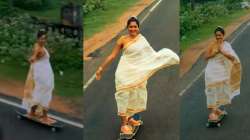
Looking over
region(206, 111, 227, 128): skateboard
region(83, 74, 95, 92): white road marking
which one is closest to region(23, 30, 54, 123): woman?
region(83, 74, 95, 92): white road marking

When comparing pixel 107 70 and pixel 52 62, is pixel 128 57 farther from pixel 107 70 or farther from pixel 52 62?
pixel 52 62

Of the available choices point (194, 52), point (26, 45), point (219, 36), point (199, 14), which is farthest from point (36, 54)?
point (219, 36)

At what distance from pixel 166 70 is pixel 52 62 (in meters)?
1.10

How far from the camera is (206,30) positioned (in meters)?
4.93

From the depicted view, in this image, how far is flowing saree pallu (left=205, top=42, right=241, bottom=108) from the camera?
4.87m

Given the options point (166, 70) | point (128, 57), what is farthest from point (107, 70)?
point (166, 70)

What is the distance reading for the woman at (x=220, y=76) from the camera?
4.86m

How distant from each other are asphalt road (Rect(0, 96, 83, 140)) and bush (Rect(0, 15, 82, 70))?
1.66 ft

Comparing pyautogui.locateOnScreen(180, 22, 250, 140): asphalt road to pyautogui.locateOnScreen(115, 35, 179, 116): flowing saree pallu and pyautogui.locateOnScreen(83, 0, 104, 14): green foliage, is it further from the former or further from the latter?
pyautogui.locateOnScreen(83, 0, 104, 14): green foliage

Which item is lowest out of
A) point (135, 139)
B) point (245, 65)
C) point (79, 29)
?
point (135, 139)

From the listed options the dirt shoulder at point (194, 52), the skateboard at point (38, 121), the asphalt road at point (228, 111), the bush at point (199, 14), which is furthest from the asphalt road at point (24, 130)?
the bush at point (199, 14)

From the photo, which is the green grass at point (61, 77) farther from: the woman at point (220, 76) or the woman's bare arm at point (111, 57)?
the woman at point (220, 76)

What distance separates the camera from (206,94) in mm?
4902

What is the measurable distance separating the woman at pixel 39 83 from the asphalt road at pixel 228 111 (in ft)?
4.28
